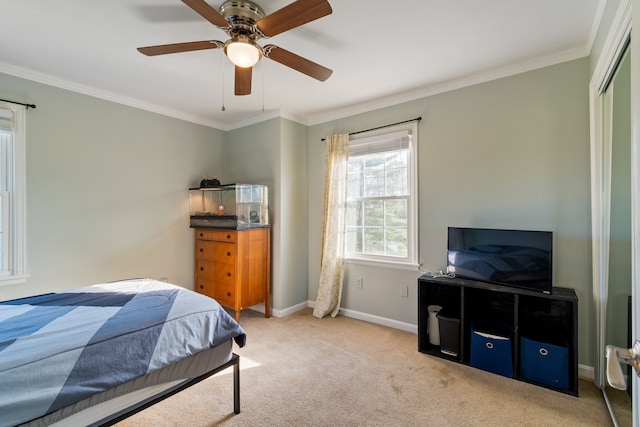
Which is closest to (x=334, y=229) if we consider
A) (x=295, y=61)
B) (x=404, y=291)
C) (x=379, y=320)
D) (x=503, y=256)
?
(x=404, y=291)

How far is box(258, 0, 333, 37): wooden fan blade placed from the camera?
1423 millimetres

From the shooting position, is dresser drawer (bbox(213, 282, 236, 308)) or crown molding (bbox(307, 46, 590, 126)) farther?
dresser drawer (bbox(213, 282, 236, 308))

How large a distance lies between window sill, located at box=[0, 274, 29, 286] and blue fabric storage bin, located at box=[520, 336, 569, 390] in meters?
4.15

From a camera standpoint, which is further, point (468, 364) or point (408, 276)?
point (408, 276)

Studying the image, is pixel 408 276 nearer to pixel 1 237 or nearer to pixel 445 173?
pixel 445 173

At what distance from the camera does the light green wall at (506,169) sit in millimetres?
2299

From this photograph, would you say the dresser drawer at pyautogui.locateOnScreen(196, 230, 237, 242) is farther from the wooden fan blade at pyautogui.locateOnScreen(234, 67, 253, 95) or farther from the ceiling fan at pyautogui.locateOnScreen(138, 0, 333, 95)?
the ceiling fan at pyautogui.locateOnScreen(138, 0, 333, 95)

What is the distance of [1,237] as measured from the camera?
254 centimetres

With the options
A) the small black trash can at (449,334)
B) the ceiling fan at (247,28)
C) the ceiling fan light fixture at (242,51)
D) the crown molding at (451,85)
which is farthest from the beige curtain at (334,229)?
the ceiling fan light fixture at (242,51)

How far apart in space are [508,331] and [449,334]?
0.45 meters

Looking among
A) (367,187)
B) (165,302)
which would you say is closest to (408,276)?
(367,187)

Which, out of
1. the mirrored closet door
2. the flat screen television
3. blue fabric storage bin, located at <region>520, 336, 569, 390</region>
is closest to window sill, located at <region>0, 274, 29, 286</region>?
the flat screen television

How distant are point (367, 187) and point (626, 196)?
218cm

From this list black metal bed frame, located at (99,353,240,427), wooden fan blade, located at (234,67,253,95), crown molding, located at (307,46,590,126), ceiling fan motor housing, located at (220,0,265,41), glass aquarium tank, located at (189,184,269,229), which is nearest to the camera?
black metal bed frame, located at (99,353,240,427)
